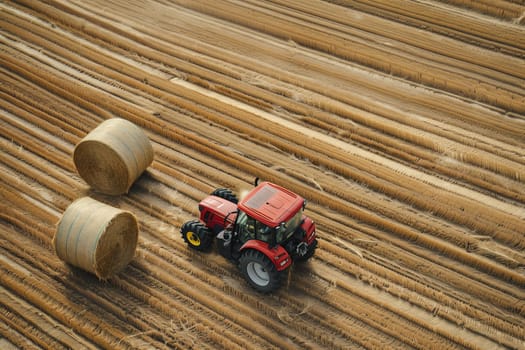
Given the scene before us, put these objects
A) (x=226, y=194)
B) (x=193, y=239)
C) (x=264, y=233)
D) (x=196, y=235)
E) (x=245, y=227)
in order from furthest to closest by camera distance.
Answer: (x=226, y=194)
(x=193, y=239)
(x=196, y=235)
(x=245, y=227)
(x=264, y=233)

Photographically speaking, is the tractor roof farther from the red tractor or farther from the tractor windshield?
the tractor windshield

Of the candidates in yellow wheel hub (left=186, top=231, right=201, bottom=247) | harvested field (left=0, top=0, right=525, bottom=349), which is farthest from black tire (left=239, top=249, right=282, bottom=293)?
yellow wheel hub (left=186, top=231, right=201, bottom=247)

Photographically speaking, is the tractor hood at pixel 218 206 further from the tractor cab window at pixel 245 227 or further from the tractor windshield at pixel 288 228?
the tractor windshield at pixel 288 228

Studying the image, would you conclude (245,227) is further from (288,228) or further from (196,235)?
(196,235)

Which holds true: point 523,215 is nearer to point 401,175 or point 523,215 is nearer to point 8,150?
point 401,175

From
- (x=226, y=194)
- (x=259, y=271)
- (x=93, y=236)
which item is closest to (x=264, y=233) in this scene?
(x=259, y=271)

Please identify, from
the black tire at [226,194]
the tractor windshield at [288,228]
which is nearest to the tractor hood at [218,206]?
the black tire at [226,194]

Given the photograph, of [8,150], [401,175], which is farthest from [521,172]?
[8,150]
